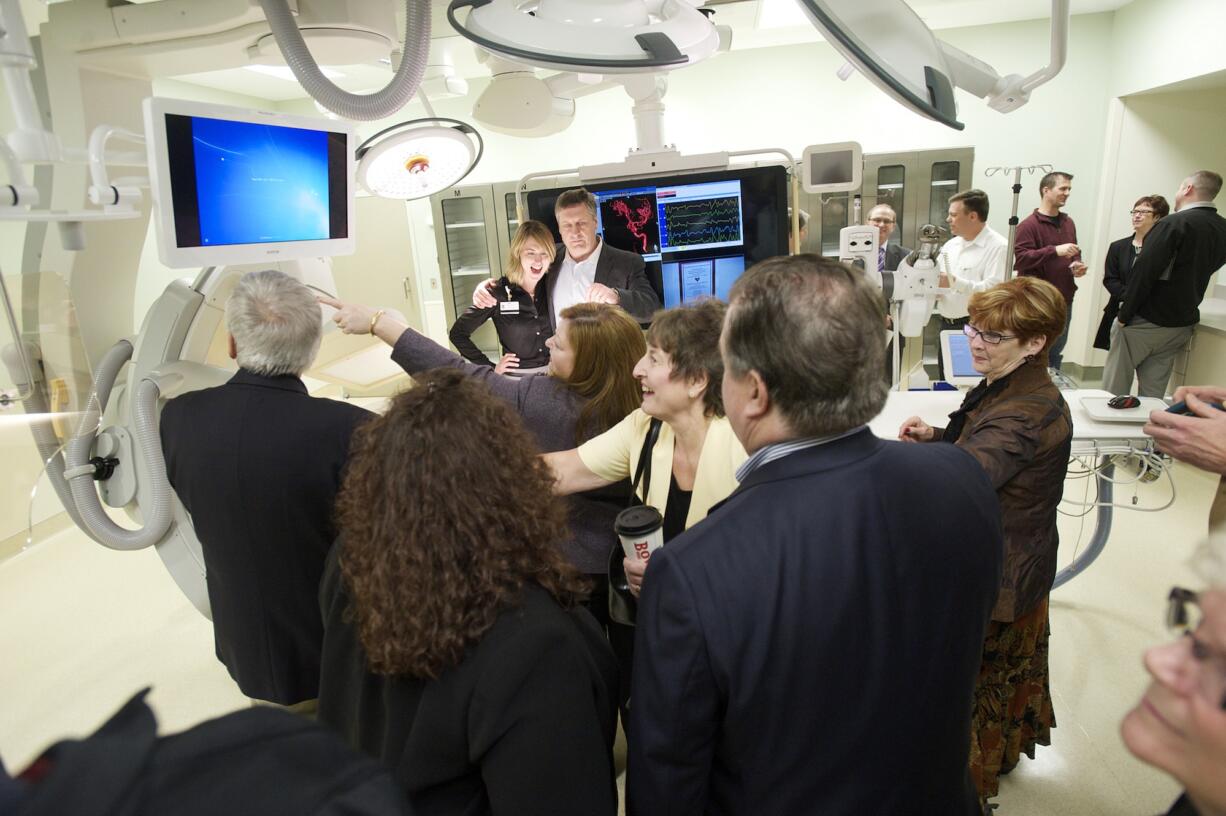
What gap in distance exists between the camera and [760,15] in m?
5.05

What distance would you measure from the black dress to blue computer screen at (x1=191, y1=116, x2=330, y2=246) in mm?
1225

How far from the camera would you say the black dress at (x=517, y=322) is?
3.15 m

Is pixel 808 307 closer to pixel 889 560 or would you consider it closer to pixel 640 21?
pixel 889 560

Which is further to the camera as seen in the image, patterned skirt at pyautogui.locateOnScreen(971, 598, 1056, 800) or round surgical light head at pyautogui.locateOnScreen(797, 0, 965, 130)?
patterned skirt at pyautogui.locateOnScreen(971, 598, 1056, 800)

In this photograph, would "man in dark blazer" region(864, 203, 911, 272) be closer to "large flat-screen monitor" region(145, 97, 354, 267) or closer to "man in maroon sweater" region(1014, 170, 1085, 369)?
"man in maroon sweater" region(1014, 170, 1085, 369)

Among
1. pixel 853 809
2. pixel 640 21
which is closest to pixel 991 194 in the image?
pixel 640 21

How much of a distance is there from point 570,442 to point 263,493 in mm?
766

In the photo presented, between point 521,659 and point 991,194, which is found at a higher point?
point 991,194

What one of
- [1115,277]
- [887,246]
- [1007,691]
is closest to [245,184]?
[1007,691]

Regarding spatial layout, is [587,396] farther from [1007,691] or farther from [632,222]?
[1007,691]

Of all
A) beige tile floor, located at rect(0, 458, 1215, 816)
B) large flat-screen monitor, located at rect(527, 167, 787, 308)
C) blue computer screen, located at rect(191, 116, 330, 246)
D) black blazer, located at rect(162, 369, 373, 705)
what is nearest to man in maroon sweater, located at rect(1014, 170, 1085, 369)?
beige tile floor, located at rect(0, 458, 1215, 816)

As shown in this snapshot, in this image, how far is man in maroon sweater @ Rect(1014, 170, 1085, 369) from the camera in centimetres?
479

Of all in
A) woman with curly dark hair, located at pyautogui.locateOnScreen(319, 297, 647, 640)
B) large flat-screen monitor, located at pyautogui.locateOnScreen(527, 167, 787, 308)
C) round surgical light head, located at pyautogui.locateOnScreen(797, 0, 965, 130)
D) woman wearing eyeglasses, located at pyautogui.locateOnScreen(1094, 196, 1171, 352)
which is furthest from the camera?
woman wearing eyeglasses, located at pyautogui.locateOnScreen(1094, 196, 1171, 352)

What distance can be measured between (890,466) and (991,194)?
20.4 ft
